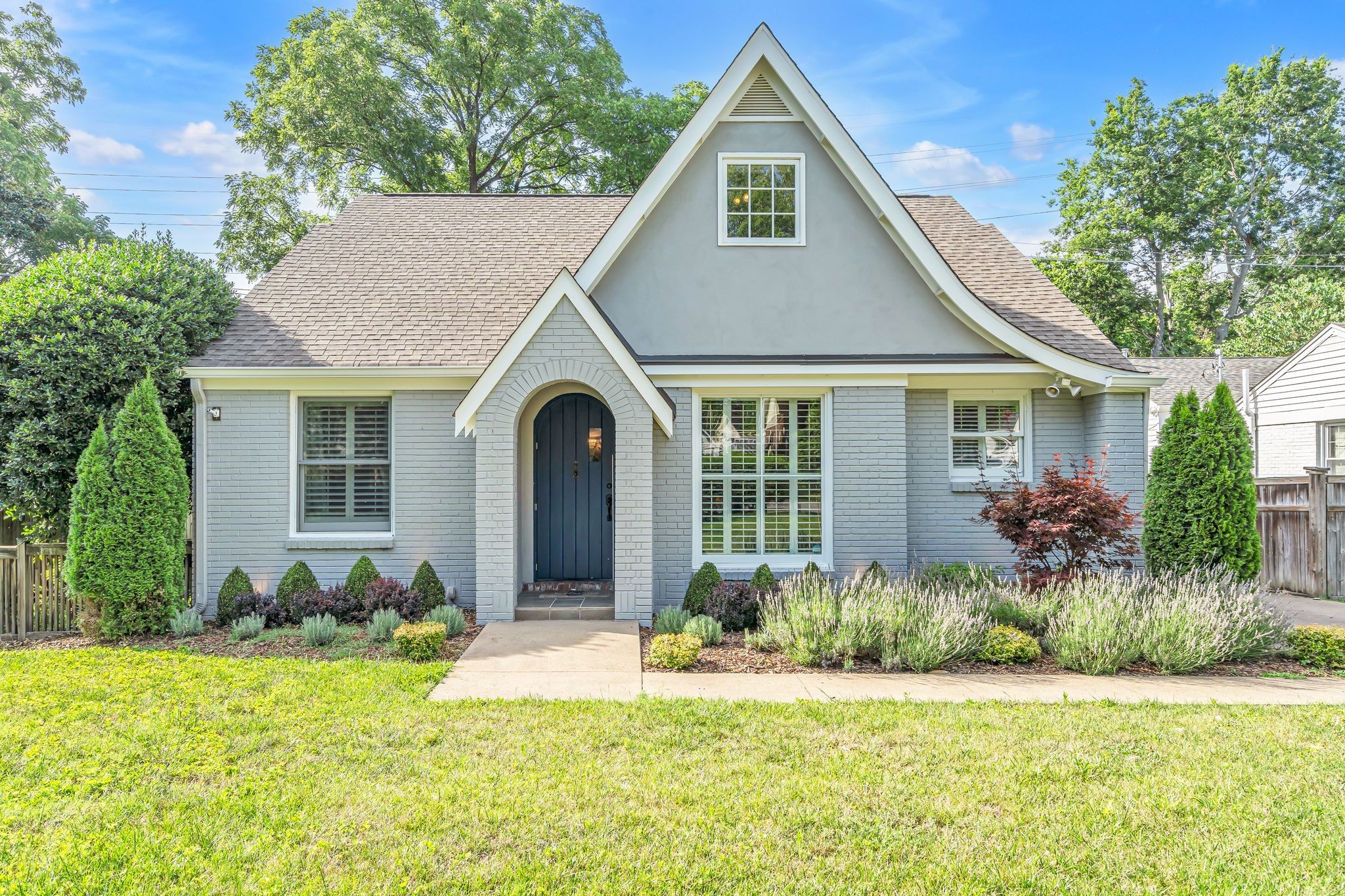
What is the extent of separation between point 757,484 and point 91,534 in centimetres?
759

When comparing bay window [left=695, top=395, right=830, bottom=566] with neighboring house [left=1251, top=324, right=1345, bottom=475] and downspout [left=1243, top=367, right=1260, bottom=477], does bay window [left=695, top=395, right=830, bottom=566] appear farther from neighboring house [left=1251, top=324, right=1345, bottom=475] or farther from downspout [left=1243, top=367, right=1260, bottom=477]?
downspout [left=1243, top=367, right=1260, bottom=477]

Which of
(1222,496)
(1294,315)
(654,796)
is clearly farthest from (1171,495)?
(1294,315)

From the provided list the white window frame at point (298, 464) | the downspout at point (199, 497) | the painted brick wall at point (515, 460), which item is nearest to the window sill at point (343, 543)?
the white window frame at point (298, 464)

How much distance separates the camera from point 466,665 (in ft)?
22.2

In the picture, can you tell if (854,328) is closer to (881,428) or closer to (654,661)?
(881,428)

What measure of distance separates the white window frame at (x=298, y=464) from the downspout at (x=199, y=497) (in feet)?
3.40

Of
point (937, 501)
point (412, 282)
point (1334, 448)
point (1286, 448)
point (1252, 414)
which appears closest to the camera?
point (937, 501)

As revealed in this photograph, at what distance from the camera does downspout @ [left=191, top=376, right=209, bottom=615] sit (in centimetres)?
913

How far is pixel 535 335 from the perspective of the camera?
8203 millimetres

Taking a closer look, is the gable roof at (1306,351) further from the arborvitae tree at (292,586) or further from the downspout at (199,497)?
the downspout at (199,497)

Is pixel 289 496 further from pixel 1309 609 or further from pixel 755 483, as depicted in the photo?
pixel 1309 609

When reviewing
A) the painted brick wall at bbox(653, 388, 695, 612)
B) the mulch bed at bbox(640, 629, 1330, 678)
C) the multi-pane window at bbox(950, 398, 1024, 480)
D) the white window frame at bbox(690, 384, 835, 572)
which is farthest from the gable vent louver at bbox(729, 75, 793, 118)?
the mulch bed at bbox(640, 629, 1330, 678)

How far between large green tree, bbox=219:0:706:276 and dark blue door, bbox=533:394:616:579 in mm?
14323

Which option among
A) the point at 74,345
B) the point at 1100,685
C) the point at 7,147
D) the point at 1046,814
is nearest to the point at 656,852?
the point at 1046,814
